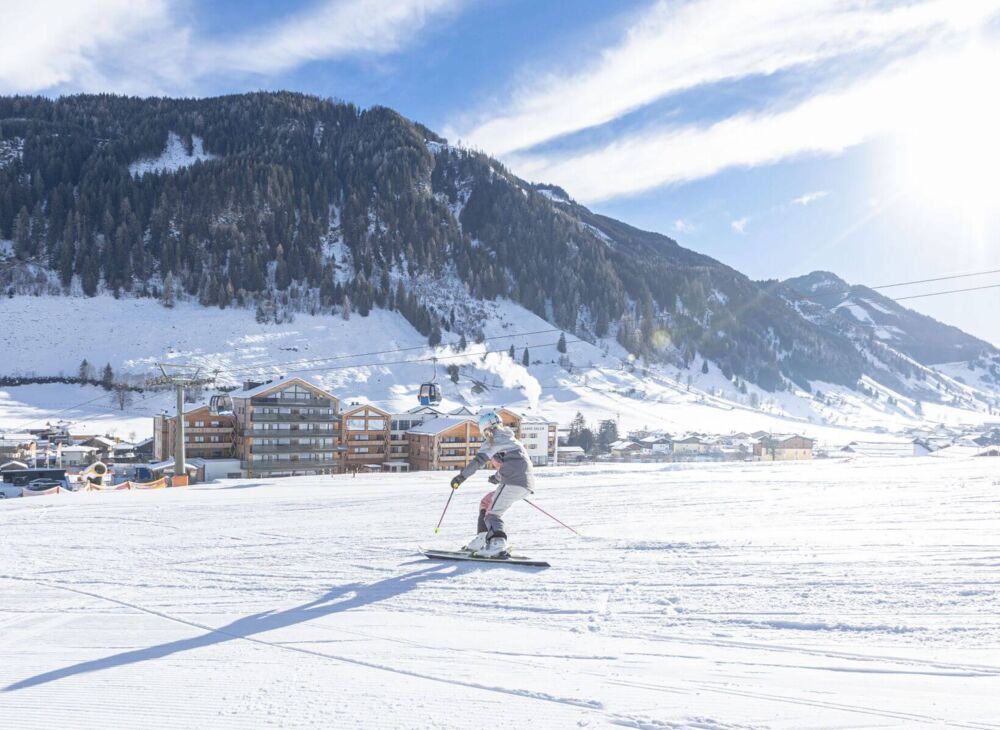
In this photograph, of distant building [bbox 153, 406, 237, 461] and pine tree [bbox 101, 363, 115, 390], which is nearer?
distant building [bbox 153, 406, 237, 461]

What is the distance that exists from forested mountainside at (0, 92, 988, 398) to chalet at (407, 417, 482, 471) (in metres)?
73.7

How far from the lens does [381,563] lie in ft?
24.4

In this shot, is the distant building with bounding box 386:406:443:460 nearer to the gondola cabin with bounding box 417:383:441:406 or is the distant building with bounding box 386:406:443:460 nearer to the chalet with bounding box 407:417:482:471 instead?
the chalet with bounding box 407:417:482:471

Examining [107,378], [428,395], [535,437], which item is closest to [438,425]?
[535,437]

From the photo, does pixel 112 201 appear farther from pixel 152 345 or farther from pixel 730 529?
pixel 730 529

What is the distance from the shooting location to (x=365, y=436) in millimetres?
50031

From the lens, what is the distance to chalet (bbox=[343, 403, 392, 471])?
49.5m

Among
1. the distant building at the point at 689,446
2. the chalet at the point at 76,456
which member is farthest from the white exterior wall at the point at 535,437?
the chalet at the point at 76,456

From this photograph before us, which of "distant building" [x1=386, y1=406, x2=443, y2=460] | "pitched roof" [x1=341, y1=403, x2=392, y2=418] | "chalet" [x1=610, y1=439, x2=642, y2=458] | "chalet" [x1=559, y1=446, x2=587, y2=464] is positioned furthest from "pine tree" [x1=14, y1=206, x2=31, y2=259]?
"chalet" [x1=610, y1=439, x2=642, y2=458]

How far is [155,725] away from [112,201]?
15105 centimetres

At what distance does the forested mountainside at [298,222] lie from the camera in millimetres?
116750

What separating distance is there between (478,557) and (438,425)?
4138 centimetres

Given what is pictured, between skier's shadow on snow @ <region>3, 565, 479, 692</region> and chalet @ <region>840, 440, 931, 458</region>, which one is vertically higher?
skier's shadow on snow @ <region>3, 565, 479, 692</region>

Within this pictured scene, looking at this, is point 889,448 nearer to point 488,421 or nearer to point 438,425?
point 438,425
